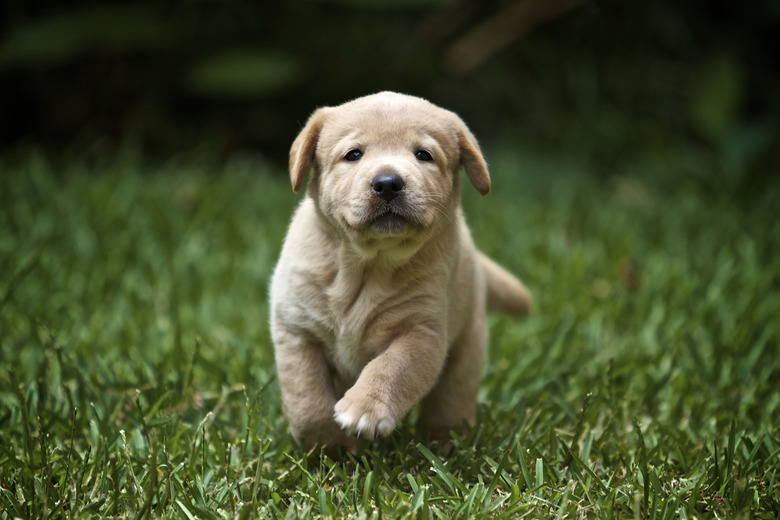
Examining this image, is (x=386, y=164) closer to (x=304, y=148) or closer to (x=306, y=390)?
(x=304, y=148)

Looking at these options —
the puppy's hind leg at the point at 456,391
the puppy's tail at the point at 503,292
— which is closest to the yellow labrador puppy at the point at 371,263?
the puppy's hind leg at the point at 456,391

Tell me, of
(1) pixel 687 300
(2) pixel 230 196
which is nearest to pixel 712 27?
(1) pixel 687 300

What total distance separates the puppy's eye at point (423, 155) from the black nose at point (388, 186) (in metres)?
0.23

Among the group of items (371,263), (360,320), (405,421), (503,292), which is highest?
(371,263)

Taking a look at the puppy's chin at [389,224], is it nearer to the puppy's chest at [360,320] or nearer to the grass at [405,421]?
the puppy's chest at [360,320]

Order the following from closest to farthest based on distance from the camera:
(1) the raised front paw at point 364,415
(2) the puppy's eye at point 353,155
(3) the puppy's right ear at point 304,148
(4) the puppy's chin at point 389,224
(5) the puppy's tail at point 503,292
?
(1) the raised front paw at point 364,415 → (4) the puppy's chin at point 389,224 → (2) the puppy's eye at point 353,155 → (3) the puppy's right ear at point 304,148 → (5) the puppy's tail at point 503,292

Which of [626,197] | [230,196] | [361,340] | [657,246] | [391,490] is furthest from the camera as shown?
[626,197]

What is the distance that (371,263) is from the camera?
2887 mm

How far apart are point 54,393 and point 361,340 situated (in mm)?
1328

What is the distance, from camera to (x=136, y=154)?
23.2ft

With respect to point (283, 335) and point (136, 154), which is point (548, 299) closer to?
point (283, 335)

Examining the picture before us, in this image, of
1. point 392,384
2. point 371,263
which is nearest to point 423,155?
point 371,263

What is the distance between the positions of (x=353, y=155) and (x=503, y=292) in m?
1.20

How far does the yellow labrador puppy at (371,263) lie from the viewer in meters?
2.65
